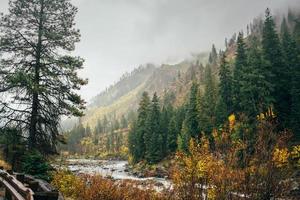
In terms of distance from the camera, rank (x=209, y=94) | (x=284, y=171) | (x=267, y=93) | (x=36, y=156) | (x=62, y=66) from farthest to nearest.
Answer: (x=209, y=94) → (x=267, y=93) → (x=62, y=66) → (x=36, y=156) → (x=284, y=171)

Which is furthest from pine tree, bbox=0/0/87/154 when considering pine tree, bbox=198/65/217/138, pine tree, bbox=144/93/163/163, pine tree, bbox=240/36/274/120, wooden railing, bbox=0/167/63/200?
pine tree, bbox=144/93/163/163

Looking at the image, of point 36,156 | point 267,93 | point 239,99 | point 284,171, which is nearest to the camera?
point 284,171

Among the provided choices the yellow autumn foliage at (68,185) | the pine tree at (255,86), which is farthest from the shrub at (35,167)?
the pine tree at (255,86)

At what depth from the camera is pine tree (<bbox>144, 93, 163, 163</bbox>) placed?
75.6m

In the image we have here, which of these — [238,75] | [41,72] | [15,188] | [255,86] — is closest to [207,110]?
[238,75]

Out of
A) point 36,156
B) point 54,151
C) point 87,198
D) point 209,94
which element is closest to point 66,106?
point 54,151

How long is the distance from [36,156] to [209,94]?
5760 cm

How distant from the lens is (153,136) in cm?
7606

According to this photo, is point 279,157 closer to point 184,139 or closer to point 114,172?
point 184,139

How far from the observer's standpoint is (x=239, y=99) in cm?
5744

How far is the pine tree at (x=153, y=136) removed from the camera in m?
75.6

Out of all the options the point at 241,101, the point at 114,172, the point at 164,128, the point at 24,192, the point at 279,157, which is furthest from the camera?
the point at 164,128

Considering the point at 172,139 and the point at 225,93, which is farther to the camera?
the point at 172,139

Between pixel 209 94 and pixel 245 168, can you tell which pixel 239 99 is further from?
pixel 245 168
